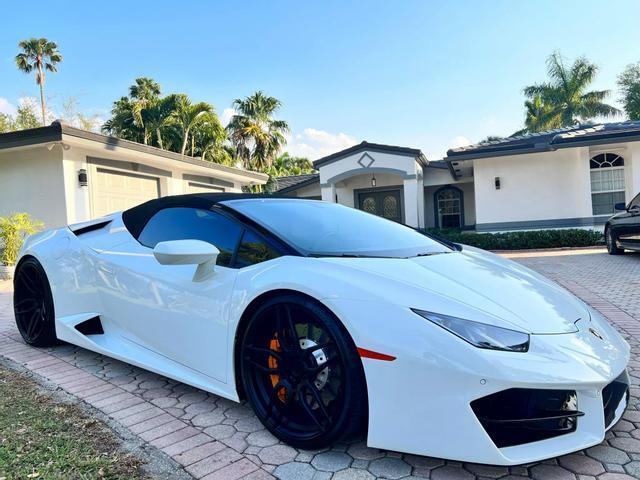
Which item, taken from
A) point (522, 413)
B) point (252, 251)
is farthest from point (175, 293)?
point (522, 413)

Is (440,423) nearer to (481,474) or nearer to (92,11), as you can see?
(481,474)

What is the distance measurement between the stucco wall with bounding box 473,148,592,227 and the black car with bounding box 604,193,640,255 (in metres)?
3.49

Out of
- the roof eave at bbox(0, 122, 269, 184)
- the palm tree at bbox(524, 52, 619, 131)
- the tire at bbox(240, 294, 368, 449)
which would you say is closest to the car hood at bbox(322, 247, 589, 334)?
the tire at bbox(240, 294, 368, 449)

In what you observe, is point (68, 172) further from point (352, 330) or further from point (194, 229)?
point (352, 330)

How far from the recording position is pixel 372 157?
14781mm

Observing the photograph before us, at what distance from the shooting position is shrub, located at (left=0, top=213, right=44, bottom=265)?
26.8ft

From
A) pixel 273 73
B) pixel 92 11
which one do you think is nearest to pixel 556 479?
pixel 92 11

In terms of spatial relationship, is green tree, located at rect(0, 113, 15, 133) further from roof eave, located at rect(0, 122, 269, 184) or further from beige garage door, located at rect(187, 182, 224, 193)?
roof eave, located at rect(0, 122, 269, 184)

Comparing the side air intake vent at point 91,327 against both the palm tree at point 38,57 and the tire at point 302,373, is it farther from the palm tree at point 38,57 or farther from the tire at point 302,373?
the palm tree at point 38,57

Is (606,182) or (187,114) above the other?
(187,114)

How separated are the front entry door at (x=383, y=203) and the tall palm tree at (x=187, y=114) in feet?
33.0

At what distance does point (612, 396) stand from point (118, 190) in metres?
10.5

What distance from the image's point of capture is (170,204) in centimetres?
275

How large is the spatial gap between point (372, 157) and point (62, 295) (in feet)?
41.8
